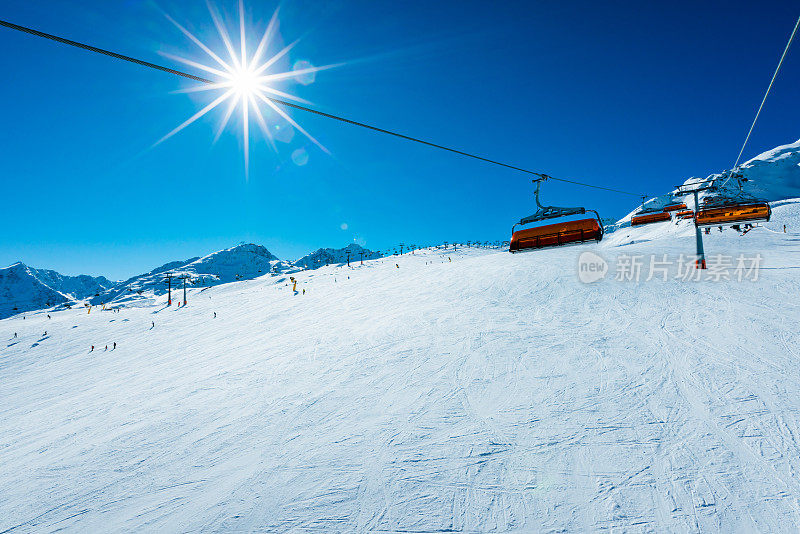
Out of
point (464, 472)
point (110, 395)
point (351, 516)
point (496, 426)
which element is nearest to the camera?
point (351, 516)

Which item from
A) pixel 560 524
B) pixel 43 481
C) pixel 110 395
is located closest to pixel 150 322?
pixel 110 395

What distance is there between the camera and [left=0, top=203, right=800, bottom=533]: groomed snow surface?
4.82m

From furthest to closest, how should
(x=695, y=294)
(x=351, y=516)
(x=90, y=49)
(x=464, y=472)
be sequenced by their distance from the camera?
(x=695, y=294) < (x=464, y=472) < (x=351, y=516) < (x=90, y=49)

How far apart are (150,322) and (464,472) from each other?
116 ft

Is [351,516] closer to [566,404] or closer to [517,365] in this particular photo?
[566,404]

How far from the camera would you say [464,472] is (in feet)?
17.8

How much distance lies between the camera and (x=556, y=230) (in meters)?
7.45
